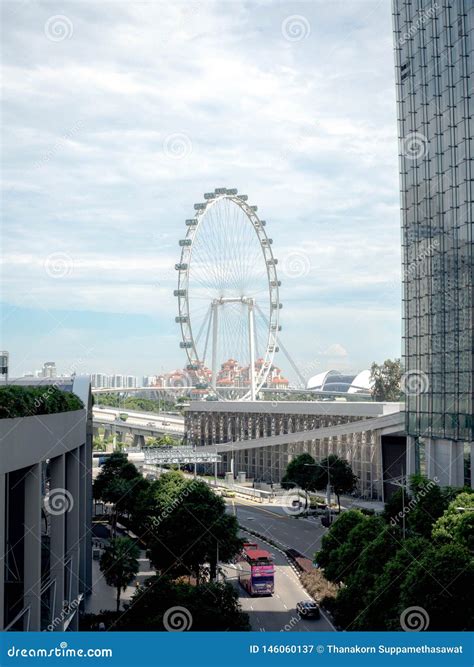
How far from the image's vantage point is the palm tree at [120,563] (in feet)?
81.3

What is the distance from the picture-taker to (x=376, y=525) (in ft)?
78.4

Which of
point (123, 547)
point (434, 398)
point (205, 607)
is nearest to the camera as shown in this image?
point (205, 607)

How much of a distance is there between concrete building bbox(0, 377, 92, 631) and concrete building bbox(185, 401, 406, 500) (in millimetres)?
27758

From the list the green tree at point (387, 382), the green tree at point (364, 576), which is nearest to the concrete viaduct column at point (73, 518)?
the green tree at point (364, 576)

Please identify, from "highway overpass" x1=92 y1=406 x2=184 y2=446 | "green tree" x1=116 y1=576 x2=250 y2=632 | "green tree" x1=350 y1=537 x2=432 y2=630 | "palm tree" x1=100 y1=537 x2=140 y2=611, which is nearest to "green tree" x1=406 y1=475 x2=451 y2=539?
"green tree" x1=350 y1=537 x2=432 y2=630

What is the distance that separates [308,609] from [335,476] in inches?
936

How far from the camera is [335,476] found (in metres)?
47.8

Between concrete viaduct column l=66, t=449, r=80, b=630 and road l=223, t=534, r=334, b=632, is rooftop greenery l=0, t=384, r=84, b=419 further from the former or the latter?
road l=223, t=534, r=334, b=632

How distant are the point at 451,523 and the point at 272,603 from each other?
289 inches

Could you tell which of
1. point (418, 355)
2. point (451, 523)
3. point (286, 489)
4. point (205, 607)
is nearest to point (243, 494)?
point (286, 489)

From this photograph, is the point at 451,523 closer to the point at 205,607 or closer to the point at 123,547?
the point at 205,607

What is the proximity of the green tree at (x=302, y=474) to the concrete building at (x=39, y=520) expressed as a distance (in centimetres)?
2717

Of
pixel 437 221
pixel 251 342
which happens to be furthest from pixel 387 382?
pixel 437 221

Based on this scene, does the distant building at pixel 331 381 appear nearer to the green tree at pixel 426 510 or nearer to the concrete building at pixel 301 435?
the concrete building at pixel 301 435
